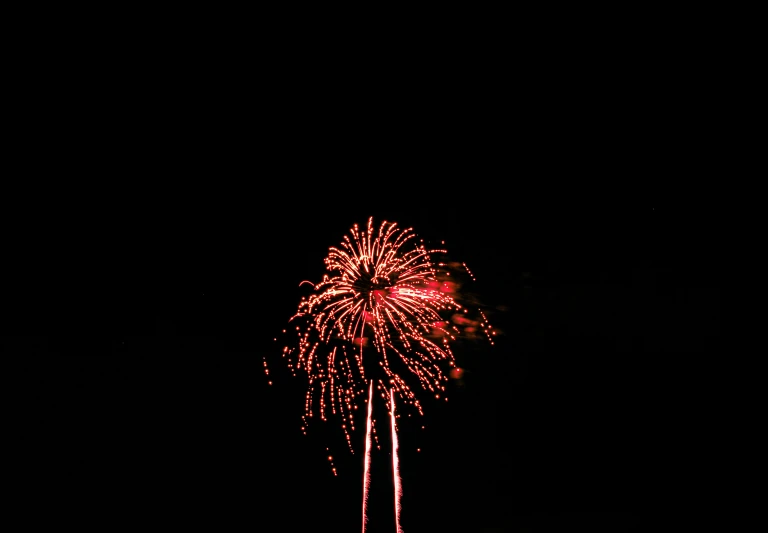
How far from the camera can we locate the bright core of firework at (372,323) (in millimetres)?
6281

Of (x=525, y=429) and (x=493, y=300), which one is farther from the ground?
(x=493, y=300)

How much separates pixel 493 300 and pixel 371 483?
2618 millimetres

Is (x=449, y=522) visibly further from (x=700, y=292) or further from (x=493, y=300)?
(x=700, y=292)

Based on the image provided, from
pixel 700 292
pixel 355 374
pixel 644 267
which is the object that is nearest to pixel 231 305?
pixel 355 374

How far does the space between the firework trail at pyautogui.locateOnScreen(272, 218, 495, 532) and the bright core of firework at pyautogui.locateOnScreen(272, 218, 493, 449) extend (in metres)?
0.01

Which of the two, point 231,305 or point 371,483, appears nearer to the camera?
point 371,483

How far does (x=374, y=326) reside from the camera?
653 centimetres

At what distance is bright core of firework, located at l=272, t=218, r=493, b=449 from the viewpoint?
628 centimetres

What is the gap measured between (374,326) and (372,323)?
0.07 meters

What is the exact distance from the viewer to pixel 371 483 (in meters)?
7.10

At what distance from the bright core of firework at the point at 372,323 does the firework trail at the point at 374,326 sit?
0.01 meters

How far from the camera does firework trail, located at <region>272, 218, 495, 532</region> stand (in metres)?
6.29

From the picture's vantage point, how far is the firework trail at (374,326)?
6289 mm

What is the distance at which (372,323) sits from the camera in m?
6.59
